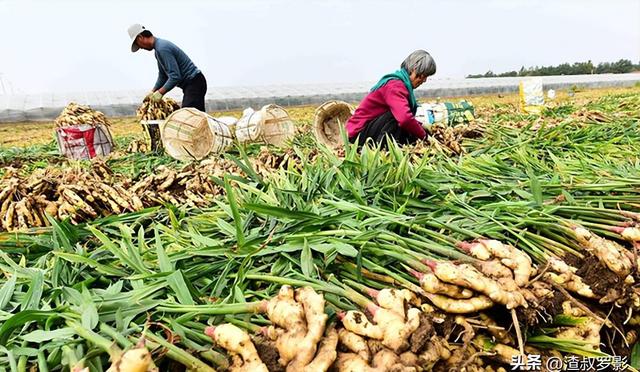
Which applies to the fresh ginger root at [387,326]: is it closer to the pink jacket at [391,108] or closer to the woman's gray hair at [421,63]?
the pink jacket at [391,108]

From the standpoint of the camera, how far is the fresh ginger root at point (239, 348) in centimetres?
72

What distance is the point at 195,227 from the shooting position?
1.41m

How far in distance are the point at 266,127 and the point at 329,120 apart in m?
0.69

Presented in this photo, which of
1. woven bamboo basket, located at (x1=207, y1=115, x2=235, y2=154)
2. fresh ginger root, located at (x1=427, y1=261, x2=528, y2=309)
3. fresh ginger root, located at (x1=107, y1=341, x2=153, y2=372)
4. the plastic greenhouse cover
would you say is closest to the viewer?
fresh ginger root, located at (x1=107, y1=341, x2=153, y2=372)

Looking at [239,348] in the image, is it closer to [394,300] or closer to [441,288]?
[394,300]

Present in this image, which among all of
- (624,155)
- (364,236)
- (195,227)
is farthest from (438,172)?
(624,155)

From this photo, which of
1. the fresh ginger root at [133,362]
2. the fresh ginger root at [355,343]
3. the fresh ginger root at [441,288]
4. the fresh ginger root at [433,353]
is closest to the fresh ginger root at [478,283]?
the fresh ginger root at [441,288]

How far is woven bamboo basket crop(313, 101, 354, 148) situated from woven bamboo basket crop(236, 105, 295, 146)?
0.31 m

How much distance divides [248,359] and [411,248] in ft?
1.70

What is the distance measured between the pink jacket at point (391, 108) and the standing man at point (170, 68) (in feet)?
7.07

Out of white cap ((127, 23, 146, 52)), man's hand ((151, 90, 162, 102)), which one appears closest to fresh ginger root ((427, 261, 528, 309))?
man's hand ((151, 90, 162, 102))

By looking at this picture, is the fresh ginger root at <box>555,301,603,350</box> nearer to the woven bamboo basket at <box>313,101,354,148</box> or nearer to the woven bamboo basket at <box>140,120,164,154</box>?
the woven bamboo basket at <box>313,101,354,148</box>

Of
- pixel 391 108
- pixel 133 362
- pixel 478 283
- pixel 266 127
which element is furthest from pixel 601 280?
pixel 266 127

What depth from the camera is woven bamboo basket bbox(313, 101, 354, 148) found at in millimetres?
3865
